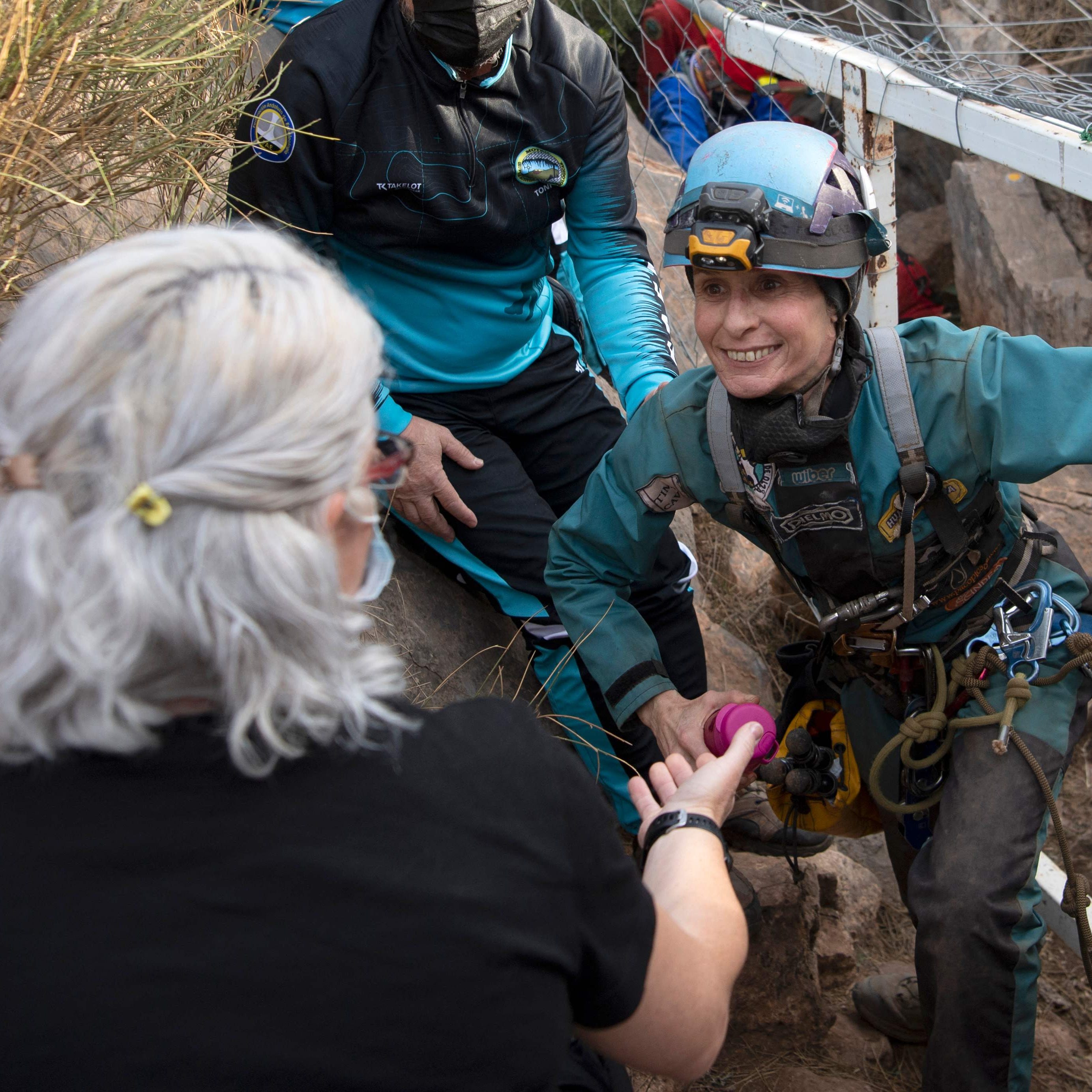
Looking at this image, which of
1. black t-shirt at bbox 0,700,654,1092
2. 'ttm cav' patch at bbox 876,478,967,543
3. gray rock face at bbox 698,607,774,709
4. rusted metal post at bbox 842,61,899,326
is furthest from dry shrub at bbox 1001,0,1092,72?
black t-shirt at bbox 0,700,654,1092

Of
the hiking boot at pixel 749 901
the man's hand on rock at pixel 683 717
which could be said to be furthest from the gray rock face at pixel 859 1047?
the man's hand on rock at pixel 683 717

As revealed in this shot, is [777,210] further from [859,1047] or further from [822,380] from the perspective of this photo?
[859,1047]

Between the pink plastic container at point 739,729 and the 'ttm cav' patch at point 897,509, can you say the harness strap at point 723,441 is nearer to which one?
the 'ttm cav' patch at point 897,509

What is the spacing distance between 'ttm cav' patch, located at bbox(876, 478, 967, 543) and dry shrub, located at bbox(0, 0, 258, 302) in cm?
183

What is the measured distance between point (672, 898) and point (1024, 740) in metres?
1.30

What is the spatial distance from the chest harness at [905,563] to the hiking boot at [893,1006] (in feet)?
2.54

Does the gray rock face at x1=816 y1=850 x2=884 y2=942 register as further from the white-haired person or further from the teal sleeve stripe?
the white-haired person

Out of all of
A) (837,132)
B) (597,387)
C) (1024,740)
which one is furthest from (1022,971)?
(837,132)

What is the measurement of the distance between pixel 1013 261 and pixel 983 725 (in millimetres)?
4623

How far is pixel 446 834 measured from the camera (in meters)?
1.23

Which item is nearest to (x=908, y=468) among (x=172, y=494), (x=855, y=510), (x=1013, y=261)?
(x=855, y=510)

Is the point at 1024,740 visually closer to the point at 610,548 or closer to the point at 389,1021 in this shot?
the point at 610,548

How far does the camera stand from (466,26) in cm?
289

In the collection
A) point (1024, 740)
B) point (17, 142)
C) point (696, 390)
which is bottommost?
point (1024, 740)
